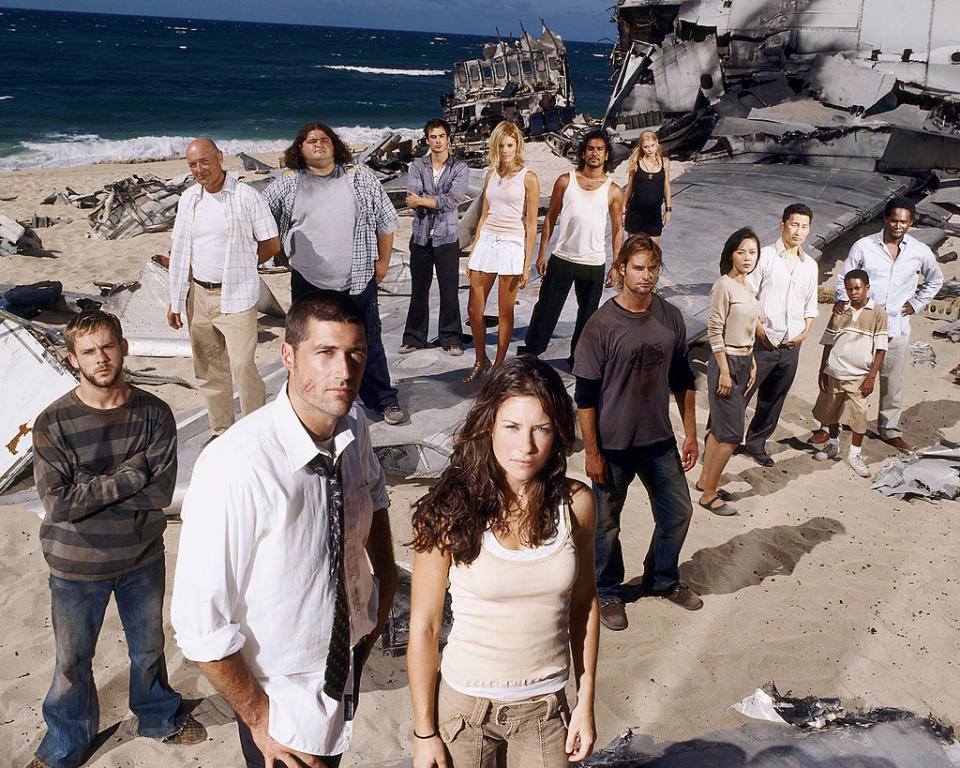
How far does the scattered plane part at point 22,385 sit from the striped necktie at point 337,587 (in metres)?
4.16

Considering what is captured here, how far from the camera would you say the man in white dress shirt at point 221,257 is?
450cm

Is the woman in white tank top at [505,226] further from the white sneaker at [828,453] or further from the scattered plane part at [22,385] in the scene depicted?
the scattered plane part at [22,385]

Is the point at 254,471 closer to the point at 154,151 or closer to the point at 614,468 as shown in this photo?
the point at 614,468

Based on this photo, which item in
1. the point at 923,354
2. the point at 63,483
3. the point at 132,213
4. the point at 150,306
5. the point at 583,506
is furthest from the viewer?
the point at 132,213

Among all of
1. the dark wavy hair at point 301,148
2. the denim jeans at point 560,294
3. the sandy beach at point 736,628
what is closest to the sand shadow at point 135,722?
the sandy beach at point 736,628

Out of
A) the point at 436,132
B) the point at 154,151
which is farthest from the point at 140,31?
the point at 436,132

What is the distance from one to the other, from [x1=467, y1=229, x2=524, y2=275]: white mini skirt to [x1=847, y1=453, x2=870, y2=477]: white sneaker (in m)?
2.97

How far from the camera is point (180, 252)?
179 inches

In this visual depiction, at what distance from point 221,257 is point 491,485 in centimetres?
320

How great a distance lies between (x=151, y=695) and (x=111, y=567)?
732 mm

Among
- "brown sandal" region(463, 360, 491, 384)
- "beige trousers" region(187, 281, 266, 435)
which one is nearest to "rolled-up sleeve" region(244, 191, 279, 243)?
"beige trousers" region(187, 281, 266, 435)

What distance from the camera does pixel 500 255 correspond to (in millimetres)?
5246

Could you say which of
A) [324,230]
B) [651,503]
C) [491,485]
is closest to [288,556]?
[491,485]

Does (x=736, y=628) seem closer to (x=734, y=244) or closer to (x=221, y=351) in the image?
(x=734, y=244)
